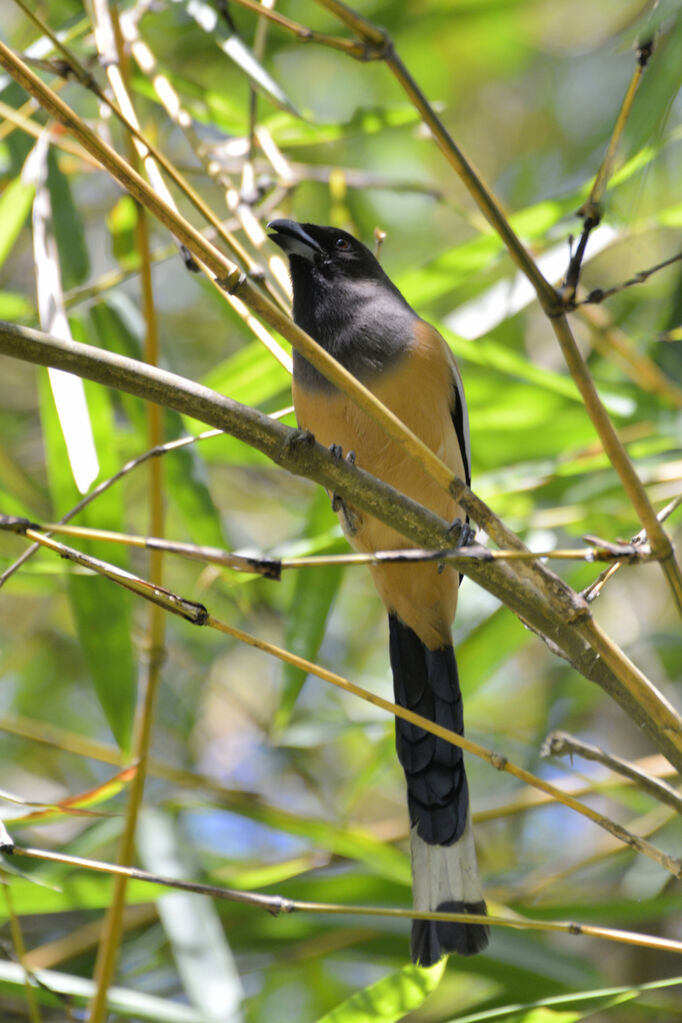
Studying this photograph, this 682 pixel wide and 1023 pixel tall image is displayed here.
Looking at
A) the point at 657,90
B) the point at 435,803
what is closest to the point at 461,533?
the point at 657,90

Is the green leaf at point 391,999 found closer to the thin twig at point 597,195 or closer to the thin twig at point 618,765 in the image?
the thin twig at point 618,765

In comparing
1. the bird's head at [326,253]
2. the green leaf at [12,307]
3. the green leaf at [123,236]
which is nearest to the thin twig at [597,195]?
the bird's head at [326,253]

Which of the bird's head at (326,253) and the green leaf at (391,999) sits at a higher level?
the bird's head at (326,253)

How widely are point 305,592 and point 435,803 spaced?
0.69m

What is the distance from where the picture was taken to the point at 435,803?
274cm

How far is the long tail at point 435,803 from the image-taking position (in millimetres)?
2309

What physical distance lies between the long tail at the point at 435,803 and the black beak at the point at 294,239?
1.09 meters

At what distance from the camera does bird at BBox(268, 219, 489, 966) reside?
8.64ft

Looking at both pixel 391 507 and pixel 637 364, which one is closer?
pixel 391 507

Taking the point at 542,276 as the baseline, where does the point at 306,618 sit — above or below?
above

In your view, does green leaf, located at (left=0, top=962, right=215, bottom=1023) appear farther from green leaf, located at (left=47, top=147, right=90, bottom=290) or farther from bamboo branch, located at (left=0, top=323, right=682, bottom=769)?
green leaf, located at (left=47, top=147, right=90, bottom=290)

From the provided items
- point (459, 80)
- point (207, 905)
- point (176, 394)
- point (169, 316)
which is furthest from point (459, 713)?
point (459, 80)

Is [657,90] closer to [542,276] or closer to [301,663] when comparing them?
[542,276]

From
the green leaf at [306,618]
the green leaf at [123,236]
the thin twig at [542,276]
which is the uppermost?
the green leaf at [123,236]
